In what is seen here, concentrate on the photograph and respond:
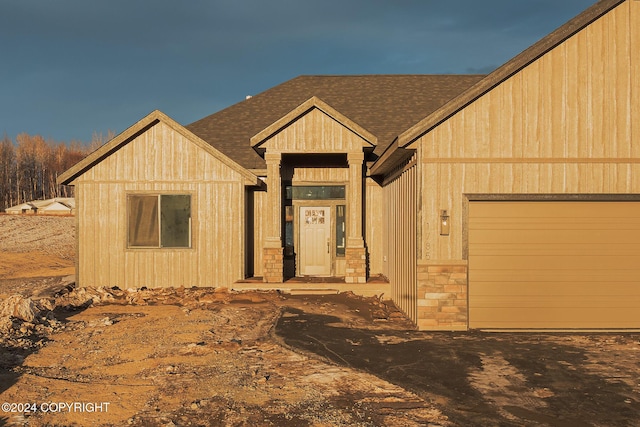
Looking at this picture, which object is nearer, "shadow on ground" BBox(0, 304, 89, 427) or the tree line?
"shadow on ground" BBox(0, 304, 89, 427)

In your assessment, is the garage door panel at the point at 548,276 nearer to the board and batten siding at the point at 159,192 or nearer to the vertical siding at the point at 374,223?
the vertical siding at the point at 374,223

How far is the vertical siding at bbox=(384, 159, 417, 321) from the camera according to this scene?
981cm

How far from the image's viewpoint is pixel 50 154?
3809 inches

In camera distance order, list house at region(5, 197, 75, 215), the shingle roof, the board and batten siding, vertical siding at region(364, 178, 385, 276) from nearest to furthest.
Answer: the board and batten siding < vertical siding at region(364, 178, 385, 276) < the shingle roof < house at region(5, 197, 75, 215)

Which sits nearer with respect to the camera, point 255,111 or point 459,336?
point 459,336

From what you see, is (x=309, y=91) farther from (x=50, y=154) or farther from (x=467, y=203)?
(x=50, y=154)

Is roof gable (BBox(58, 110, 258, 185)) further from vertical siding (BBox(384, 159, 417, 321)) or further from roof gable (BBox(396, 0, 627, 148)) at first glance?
roof gable (BBox(396, 0, 627, 148))

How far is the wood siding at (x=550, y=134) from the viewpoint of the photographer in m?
9.10

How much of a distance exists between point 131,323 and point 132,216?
4.78 meters

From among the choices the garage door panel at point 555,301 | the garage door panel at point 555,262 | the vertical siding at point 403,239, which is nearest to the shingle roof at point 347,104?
the vertical siding at point 403,239

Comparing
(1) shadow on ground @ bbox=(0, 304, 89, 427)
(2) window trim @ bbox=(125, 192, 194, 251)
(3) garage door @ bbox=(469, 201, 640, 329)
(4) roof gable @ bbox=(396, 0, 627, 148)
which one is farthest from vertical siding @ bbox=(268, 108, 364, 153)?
(1) shadow on ground @ bbox=(0, 304, 89, 427)

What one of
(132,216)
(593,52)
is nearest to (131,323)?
(132,216)

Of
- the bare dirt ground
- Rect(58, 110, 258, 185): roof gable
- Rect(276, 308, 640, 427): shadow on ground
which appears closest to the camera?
the bare dirt ground

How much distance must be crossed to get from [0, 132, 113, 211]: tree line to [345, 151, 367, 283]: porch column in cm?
8168
